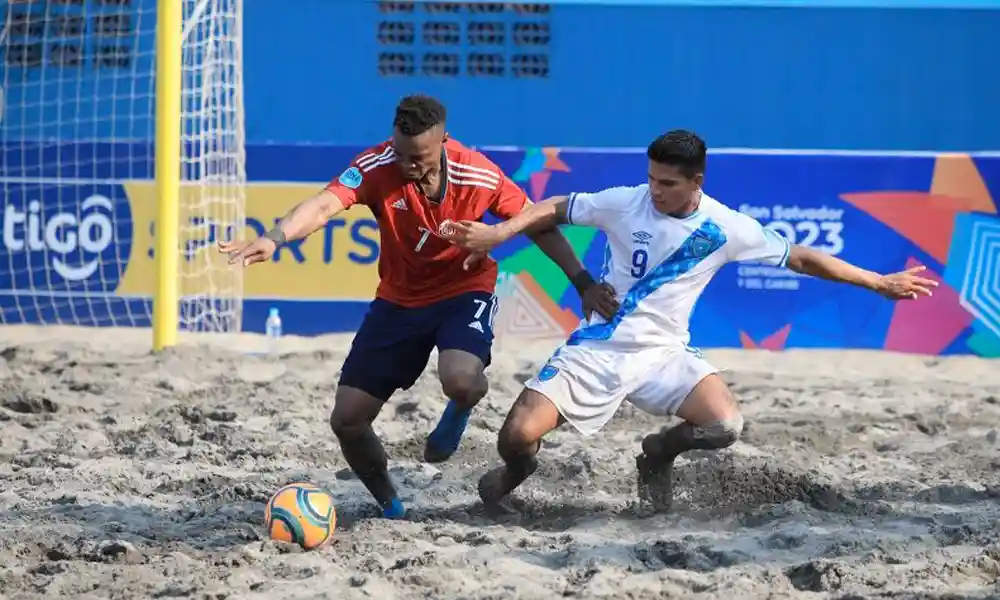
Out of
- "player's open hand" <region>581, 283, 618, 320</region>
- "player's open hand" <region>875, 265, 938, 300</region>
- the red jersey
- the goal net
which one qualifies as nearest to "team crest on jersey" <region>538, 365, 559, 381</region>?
"player's open hand" <region>581, 283, 618, 320</region>

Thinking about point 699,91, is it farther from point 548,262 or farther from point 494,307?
point 494,307

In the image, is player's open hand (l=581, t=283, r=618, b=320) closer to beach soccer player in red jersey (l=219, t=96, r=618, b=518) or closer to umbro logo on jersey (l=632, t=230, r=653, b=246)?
beach soccer player in red jersey (l=219, t=96, r=618, b=518)

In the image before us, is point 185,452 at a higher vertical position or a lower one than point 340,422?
lower

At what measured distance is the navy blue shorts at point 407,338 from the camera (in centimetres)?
582

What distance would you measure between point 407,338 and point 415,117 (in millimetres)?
956

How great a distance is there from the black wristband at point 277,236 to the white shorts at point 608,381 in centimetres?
120

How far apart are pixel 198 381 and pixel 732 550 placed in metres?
4.61

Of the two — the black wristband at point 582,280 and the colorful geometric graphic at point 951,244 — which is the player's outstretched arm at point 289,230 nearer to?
the black wristband at point 582,280

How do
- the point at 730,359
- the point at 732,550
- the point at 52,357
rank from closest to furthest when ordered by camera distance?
the point at 732,550, the point at 52,357, the point at 730,359

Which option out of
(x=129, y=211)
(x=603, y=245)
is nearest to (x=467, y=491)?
(x=603, y=245)

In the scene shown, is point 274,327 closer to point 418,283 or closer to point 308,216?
point 418,283

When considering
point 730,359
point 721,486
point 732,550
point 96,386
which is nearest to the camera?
point 732,550

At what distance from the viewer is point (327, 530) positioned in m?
5.33

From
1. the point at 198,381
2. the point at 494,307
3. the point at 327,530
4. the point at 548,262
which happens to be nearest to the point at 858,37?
the point at 548,262
